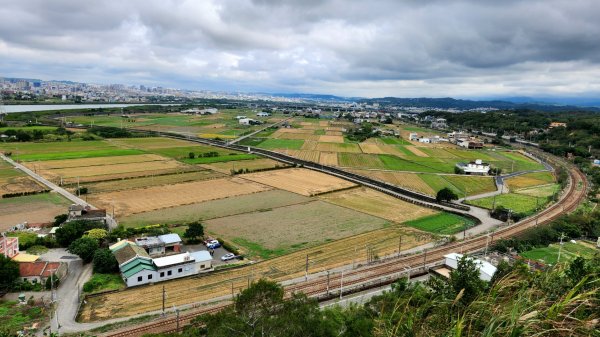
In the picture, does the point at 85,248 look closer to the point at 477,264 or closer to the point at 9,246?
the point at 9,246

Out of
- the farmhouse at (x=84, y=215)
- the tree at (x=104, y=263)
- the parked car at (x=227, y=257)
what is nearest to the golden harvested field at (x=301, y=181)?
the parked car at (x=227, y=257)

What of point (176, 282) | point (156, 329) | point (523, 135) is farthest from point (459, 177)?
point (523, 135)

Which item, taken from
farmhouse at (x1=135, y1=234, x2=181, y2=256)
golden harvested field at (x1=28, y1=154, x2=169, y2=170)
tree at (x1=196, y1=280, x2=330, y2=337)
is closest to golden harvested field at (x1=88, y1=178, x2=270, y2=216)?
farmhouse at (x1=135, y1=234, x2=181, y2=256)

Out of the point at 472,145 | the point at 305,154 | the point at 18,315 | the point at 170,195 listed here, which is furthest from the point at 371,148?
the point at 18,315

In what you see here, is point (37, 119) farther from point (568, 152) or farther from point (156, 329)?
point (568, 152)

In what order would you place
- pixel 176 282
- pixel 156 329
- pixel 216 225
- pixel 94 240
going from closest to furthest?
pixel 156 329 → pixel 176 282 → pixel 94 240 → pixel 216 225

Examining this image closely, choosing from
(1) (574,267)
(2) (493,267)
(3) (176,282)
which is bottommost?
(3) (176,282)

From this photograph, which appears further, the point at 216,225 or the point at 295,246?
the point at 216,225
